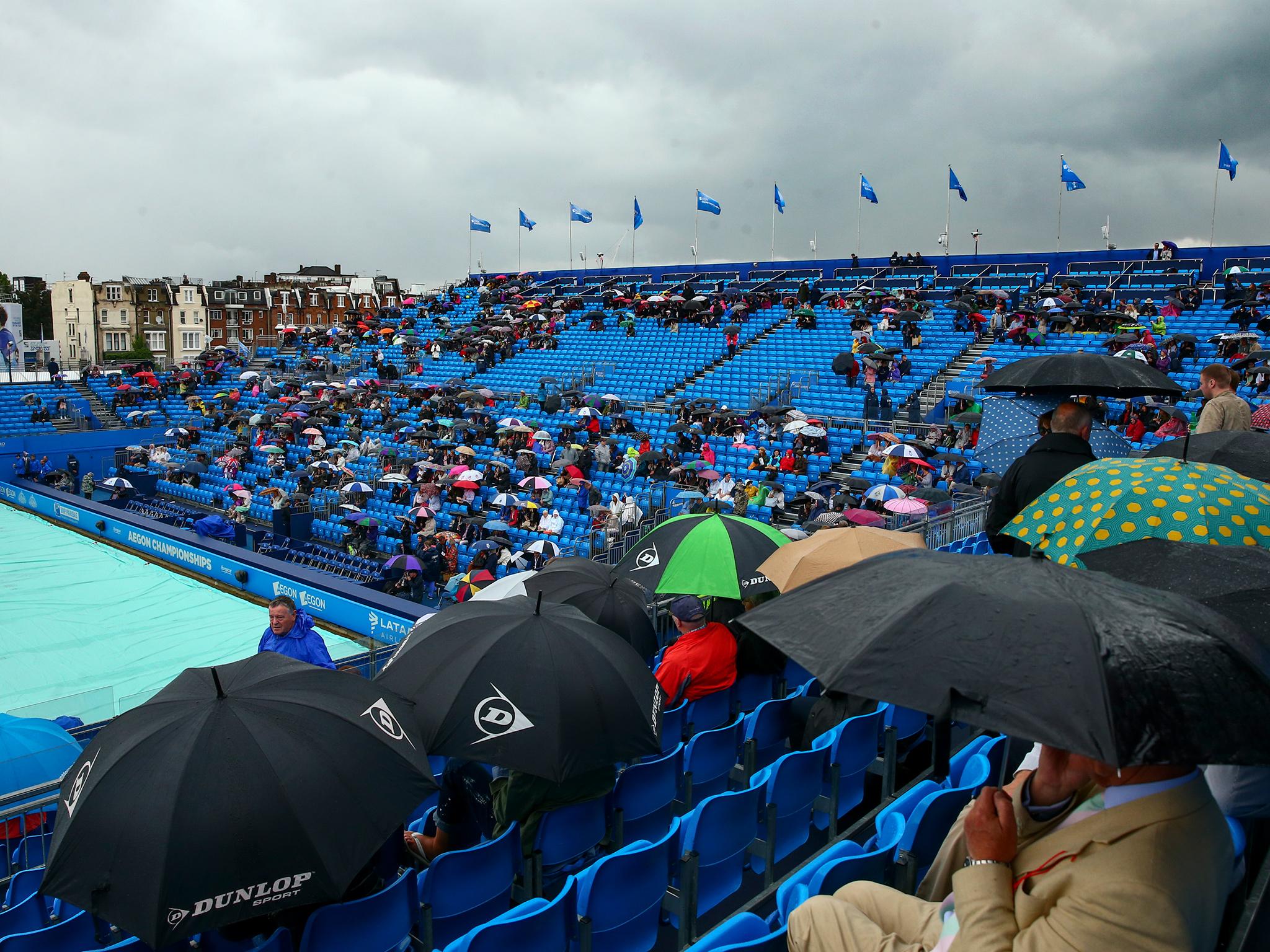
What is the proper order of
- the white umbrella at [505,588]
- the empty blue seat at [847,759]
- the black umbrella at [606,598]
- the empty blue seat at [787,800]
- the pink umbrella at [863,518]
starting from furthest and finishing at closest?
1. the pink umbrella at [863,518]
2. the white umbrella at [505,588]
3. the black umbrella at [606,598]
4. the empty blue seat at [847,759]
5. the empty blue seat at [787,800]

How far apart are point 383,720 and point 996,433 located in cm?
591

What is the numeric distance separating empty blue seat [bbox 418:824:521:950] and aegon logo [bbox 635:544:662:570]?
3285 mm

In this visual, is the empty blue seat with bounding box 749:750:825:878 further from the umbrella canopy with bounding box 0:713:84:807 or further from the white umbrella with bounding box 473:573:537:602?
the umbrella canopy with bounding box 0:713:84:807

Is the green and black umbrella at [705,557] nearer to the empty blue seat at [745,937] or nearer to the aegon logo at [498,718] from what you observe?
the aegon logo at [498,718]

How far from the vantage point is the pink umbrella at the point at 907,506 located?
1308cm

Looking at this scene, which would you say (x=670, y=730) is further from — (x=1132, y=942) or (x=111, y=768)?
(x=1132, y=942)

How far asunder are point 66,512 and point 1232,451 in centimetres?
2641

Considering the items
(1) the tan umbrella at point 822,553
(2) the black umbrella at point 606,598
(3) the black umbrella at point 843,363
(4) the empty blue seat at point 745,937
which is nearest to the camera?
(4) the empty blue seat at point 745,937

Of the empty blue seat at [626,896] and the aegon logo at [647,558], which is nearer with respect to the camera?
the empty blue seat at [626,896]

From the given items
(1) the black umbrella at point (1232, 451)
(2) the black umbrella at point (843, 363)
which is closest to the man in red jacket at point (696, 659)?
(1) the black umbrella at point (1232, 451)

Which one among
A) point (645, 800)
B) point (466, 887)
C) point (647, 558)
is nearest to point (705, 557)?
point (647, 558)

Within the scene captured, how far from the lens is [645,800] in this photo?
16.3 feet

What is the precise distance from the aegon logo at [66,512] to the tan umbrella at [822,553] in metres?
22.7

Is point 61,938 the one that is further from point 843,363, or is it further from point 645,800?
point 843,363
